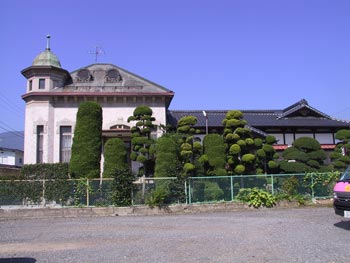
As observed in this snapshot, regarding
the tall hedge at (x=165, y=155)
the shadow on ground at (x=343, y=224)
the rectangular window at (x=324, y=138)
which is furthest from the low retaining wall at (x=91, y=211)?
the rectangular window at (x=324, y=138)

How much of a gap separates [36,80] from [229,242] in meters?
19.3

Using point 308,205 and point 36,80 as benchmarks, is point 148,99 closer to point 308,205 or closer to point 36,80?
point 36,80

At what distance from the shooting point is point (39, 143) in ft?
78.5

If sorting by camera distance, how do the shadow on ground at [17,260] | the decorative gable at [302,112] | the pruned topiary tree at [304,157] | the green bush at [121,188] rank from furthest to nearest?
1. the decorative gable at [302,112]
2. the pruned topiary tree at [304,157]
3. the green bush at [121,188]
4. the shadow on ground at [17,260]

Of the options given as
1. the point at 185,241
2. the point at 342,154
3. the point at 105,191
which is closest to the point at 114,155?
the point at 105,191

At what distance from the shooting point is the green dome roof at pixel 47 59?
24094 mm

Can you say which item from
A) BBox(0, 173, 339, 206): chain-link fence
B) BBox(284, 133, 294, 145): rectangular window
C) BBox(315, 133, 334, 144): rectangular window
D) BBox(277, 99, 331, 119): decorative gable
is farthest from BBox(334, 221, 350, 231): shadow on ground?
BBox(277, 99, 331, 119): decorative gable

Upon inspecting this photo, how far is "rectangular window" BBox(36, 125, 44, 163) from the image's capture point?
23656 millimetres

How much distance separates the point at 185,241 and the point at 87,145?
37.1 feet

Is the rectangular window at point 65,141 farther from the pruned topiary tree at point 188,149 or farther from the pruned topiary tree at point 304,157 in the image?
the pruned topiary tree at point 304,157

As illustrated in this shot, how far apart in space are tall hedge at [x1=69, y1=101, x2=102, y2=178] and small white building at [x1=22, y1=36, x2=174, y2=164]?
11.9 ft

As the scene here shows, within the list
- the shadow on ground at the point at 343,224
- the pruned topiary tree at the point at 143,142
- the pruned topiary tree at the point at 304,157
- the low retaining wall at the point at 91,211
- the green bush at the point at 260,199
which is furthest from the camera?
the pruned topiary tree at the point at 304,157

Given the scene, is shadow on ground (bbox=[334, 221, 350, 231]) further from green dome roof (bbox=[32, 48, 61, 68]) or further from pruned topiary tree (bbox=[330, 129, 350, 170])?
green dome roof (bbox=[32, 48, 61, 68])

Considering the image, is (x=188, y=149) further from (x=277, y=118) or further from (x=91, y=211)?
(x=277, y=118)
